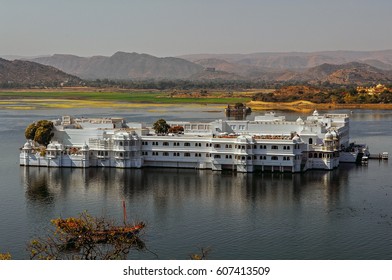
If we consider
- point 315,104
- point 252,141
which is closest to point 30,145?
point 252,141

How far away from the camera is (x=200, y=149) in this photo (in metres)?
24.7

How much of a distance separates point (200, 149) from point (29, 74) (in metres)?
110

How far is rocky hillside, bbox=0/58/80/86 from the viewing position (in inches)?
4793

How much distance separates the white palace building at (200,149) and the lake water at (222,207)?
1.74ft

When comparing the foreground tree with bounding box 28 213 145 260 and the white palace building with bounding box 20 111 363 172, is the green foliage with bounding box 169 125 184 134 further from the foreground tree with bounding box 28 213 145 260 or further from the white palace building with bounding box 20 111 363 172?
the foreground tree with bounding box 28 213 145 260

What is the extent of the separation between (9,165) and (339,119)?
1349cm

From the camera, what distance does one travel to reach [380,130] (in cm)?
3941

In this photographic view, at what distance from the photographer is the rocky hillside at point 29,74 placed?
122 meters

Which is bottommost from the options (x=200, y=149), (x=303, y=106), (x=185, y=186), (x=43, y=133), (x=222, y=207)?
(x=222, y=207)

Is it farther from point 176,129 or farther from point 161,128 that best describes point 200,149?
point 161,128

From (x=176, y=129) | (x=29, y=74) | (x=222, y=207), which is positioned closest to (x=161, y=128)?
(x=176, y=129)

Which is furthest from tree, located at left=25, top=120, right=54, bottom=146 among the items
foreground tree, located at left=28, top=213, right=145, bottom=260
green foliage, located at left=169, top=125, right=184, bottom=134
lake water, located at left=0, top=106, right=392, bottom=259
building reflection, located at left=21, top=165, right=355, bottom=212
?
foreground tree, located at left=28, top=213, right=145, bottom=260

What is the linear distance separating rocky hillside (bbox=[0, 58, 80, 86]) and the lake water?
96.8m
